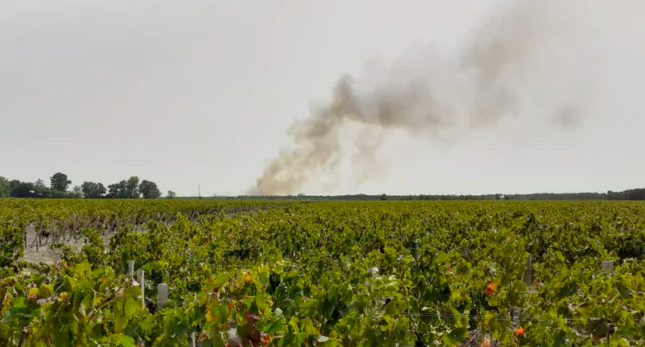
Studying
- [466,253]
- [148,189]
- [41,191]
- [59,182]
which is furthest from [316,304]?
[59,182]

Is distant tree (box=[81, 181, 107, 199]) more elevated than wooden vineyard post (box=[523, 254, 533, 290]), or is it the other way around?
distant tree (box=[81, 181, 107, 199])

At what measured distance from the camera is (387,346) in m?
2.71

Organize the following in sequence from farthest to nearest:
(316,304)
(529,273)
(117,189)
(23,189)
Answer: (117,189), (23,189), (529,273), (316,304)

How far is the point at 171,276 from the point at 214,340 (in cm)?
483

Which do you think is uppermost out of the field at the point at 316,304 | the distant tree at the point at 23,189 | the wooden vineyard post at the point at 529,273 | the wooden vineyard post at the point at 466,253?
the distant tree at the point at 23,189

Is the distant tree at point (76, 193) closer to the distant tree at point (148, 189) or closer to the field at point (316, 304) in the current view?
the distant tree at point (148, 189)

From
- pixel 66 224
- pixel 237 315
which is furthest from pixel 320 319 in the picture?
pixel 66 224

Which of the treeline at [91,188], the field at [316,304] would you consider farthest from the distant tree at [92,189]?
the field at [316,304]

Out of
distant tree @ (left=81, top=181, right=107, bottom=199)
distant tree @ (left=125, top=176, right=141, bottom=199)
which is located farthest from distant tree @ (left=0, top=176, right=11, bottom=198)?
distant tree @ (left=125, top=176, right=141, bottom=199)

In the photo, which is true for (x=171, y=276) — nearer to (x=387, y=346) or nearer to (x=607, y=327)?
(x=387, y=346)

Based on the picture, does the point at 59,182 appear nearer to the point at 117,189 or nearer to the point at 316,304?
the point at 117,189

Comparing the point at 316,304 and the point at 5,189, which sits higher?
the point at 5,189

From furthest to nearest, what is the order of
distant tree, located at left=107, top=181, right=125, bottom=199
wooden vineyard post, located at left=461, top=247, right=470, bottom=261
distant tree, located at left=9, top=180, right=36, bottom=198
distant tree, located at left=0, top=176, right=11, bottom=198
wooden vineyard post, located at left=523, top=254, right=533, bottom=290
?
distant tree, located at left=107, top=181, right=125, bottom=199
distant tree, located at left=9, top=180, right=36, bottom=198
distant tree, located at left=0, top=176, right=11, bottom=198
wooden vineyard post, located at left=461, top=247, right=470, bottom=261
wooden vineyard post, located at left=523, top=254, right=533, bottom=290

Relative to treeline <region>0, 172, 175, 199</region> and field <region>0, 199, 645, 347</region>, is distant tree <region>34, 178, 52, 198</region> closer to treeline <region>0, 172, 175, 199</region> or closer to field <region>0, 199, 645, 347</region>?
treeline <region>0, 172, 175, 199</region>
